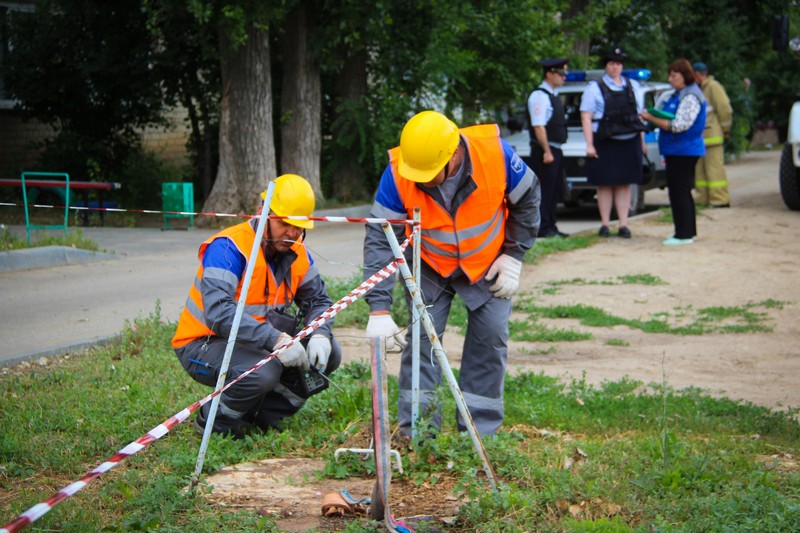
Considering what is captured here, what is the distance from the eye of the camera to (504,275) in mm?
4996

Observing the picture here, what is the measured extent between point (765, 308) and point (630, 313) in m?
A: 1.18

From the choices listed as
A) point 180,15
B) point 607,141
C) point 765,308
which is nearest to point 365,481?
point 765,308

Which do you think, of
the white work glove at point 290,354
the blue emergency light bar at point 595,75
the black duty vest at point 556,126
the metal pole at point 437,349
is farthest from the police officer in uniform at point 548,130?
the metal pole at point 437,349

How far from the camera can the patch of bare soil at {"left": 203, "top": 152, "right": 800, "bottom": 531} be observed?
4547 mm

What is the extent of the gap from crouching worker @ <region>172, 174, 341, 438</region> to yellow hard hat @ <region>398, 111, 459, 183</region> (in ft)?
2.04

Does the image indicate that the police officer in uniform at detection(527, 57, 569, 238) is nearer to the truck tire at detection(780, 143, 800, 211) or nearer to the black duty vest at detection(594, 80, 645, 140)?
the black duty vest at detection(594, 80, 645, 140)

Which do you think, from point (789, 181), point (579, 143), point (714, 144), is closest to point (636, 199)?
point (714, 144)

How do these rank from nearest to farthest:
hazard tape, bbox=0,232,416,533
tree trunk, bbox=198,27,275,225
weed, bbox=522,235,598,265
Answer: hazard tape, bbox=0,232,416,533 < weed, bbox=522,235,598,265 < tree trunk, bbox=198,27,275,225

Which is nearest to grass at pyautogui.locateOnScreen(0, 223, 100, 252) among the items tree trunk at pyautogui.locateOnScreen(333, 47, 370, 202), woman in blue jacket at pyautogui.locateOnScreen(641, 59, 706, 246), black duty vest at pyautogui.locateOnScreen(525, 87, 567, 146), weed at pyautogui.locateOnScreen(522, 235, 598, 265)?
weed at pyautogui.locateOnScreen(522, 235, 598, 265)

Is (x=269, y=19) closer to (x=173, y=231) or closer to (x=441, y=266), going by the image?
(x=173, y=231)

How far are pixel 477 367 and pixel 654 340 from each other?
3.11m

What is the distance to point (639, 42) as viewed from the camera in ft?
87.5

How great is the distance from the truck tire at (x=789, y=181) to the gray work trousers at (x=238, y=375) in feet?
37.8

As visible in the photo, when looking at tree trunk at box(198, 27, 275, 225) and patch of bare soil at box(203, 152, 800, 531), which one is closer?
patch of bare soil at box(203, 152, 800, 531)
